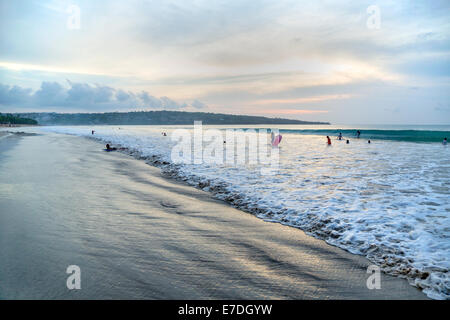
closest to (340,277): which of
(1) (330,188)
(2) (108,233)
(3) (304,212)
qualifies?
(3) (304,212)

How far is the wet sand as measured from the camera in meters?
3.45

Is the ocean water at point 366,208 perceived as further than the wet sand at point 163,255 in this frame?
Yes

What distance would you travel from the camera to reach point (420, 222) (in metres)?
6.07

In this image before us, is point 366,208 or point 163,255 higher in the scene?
point 366,208

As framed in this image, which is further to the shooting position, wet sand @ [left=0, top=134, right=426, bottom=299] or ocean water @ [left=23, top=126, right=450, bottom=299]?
ocean water @ [left=23, top=126, right=450, bottom=299]

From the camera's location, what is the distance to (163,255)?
4.38m

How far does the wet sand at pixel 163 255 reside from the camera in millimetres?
3447

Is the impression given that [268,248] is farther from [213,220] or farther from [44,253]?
[44,253]

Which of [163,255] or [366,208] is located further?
[366,208]
